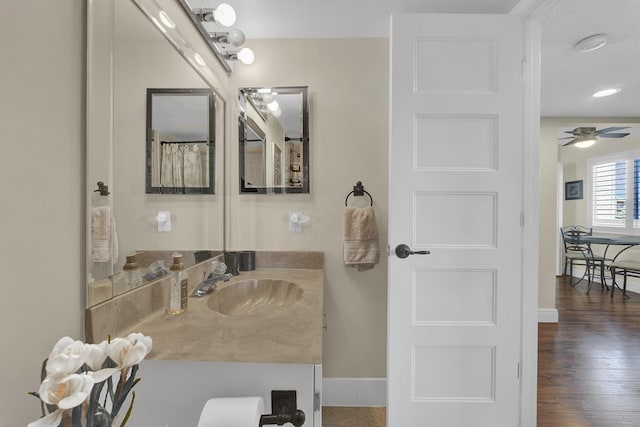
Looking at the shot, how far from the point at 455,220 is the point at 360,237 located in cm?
54

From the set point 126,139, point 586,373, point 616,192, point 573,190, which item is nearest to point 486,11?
point 126,139

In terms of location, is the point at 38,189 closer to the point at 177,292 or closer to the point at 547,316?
the point at 177,292

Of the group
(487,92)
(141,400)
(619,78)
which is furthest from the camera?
(619,78)

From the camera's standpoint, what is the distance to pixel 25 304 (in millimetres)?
651

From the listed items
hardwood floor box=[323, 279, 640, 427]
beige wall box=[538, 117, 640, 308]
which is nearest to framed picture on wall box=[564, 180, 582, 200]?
beige wall box=[538, 117, 640, 308]

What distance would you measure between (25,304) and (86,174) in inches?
13.0

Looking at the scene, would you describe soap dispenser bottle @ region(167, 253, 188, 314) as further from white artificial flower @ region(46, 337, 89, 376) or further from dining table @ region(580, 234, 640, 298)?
dining table @ region(580, 234, 640, 298)

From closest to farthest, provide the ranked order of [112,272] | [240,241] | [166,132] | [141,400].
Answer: [141,400] < [112,272] < [166,132] < [240,241]

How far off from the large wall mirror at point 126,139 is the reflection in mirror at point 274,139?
0.50 m

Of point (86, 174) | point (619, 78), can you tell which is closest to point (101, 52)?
point (86, 174)

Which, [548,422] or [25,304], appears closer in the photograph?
[25,304]

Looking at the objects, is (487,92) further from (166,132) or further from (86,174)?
(86,174)

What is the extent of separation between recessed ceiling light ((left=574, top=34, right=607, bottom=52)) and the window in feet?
13.1

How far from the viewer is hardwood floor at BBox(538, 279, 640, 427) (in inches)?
73.2
